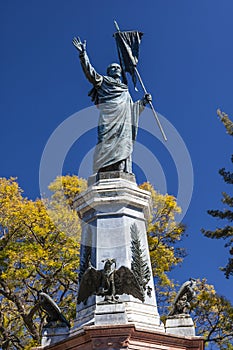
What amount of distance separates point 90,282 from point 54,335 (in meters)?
1.24

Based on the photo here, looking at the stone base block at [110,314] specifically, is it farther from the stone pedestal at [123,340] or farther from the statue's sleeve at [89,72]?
the statue's sleeve at [89,72]

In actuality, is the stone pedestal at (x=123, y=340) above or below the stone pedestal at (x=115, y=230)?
below

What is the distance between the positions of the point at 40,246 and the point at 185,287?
999 cm

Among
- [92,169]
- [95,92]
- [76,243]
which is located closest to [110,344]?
[92,169]

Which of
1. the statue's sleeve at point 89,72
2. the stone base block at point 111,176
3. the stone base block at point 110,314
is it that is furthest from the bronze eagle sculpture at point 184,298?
the statue's sleeve at point 89,72

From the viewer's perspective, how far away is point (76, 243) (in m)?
18.7

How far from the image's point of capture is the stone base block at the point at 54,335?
9398 millimetres

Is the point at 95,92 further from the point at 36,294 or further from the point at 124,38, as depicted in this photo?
the point at 36,294

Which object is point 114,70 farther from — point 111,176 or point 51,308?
point 51,308

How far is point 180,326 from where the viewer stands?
9.25 m

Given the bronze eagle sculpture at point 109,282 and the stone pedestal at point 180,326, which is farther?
the stone pedestal at point 180,326

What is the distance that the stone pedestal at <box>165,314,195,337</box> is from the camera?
9164 mm

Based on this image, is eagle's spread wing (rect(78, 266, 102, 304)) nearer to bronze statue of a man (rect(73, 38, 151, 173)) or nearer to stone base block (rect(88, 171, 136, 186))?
stone base block (rect(88, 171, 136, 186))

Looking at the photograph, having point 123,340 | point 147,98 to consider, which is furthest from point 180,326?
point 147,98
